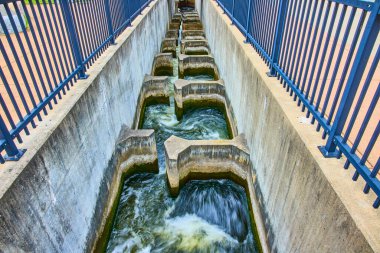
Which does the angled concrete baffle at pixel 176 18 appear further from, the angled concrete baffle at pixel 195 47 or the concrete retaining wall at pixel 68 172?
the concrete retaining wall at pixel 68 172

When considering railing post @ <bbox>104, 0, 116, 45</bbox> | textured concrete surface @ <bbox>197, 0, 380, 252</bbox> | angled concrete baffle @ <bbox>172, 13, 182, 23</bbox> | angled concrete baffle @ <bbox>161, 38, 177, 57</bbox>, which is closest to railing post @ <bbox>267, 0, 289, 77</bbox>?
textured concrete surface @ <bbox>197, 0, 380, 252</bbox>

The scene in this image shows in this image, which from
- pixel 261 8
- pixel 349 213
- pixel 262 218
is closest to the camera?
pixel 349 213

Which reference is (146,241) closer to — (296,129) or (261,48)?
(296,129)

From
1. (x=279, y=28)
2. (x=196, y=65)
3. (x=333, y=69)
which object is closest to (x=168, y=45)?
(x=196, y=65)

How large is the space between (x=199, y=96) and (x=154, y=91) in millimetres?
1736

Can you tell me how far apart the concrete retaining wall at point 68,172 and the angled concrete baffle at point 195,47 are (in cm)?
651

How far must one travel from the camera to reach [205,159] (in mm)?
5910

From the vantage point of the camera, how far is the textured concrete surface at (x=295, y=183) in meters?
2.14

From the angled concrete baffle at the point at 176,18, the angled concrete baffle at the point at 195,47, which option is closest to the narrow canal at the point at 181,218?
the angled concrete baffle at the point at 195,47

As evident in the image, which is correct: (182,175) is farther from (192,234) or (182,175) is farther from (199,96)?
(199,96)

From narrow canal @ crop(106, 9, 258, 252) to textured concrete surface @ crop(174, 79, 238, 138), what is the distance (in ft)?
7.63

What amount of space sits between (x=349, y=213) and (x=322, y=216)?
17.8 inches

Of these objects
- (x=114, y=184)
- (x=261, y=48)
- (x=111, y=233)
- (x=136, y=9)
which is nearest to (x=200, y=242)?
(x=111, y=233)

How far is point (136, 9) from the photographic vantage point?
959 cm
